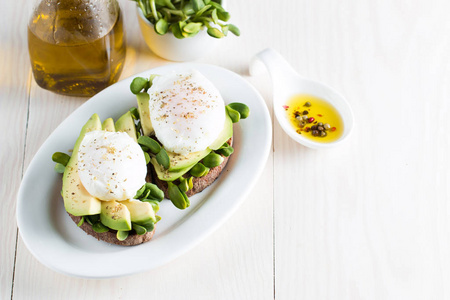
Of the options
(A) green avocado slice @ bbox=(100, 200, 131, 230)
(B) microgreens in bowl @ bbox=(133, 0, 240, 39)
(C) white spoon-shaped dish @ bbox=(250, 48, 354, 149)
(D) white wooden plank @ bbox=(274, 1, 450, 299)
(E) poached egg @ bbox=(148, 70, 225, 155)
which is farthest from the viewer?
(C) white spoon-shaped dish @ bbox=(250, 48, 354, 149)

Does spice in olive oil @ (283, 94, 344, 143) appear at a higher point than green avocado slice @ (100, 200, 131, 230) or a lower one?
lower

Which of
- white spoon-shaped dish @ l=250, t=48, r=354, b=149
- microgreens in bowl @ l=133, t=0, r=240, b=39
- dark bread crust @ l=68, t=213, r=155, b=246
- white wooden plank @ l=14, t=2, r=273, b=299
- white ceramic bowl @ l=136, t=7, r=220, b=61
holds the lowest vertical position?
white wooden plank @ l=14, t=2, r=273, b=299

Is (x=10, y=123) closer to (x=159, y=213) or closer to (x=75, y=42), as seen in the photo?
(x=75, y=42)

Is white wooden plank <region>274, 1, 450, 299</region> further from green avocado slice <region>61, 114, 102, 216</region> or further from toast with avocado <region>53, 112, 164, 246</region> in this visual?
green avocado slice <region>61, 114, 102, 216</region>

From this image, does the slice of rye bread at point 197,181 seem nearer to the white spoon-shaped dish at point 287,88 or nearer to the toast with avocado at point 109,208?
the toast with avocado at point 109,208

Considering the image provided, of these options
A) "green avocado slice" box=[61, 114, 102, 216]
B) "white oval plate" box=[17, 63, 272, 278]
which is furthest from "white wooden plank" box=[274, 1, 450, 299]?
"green avocado slice" box=[61, 114, 102, 216]

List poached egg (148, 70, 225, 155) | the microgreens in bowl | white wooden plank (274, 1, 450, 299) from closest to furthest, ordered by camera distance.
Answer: poached egg (148, 70, 225, 155) → white wooden plank (274, 1, 450, 299) → the microgreens in bowl

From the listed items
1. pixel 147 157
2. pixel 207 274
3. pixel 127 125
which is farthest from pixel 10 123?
pixel 207 274

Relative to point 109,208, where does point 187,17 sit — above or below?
above
